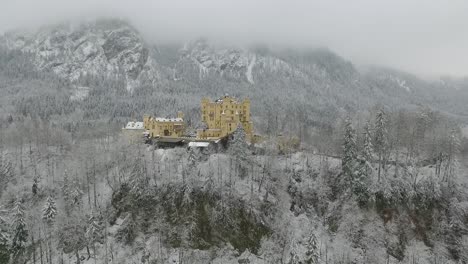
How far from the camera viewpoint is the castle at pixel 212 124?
124062 mm

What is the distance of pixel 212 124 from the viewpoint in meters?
129

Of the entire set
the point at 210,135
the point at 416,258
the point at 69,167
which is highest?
the point at 210,135

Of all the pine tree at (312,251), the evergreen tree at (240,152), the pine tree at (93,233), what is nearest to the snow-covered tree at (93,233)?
the pine tree at (93,233)

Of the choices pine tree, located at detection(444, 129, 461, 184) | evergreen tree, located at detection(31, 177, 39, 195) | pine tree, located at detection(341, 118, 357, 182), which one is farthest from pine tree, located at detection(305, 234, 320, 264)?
evergreen tree, located at detection(31, 177, 39, 195)

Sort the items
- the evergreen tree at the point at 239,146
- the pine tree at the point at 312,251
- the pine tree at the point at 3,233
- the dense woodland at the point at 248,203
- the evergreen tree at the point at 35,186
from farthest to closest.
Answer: the evergreen tree at the point at 35,186
the evergreen tree at the point at 239,146
the pine tree at the point at 3,233
the dense woodland at the point at 248,203
the pine tree at the point at 312,251

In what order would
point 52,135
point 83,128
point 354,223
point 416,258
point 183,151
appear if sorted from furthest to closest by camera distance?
1. point 83,128
2. point 52,135
3. point 183,151
4. point 354,223
5. point 416,258

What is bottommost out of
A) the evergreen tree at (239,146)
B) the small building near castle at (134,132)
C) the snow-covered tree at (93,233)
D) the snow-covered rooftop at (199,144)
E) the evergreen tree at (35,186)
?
the snow-covered tree at (93,233)

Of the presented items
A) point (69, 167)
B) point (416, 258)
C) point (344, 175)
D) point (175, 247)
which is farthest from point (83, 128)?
point (416, 258)

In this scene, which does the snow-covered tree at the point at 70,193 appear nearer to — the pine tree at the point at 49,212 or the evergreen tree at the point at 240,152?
the pine tree at the point at 49,212

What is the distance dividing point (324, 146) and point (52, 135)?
84045 millimetres

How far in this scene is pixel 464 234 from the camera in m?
99.8

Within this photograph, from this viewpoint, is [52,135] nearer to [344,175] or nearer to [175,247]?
[175,247]

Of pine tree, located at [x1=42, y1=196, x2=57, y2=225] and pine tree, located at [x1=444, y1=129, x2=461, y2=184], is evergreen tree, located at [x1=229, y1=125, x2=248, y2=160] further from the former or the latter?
pine tree, located at [x1=444, y1=129, x2=461, y2=184]

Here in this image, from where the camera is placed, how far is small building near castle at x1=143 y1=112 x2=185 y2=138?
129 metres
